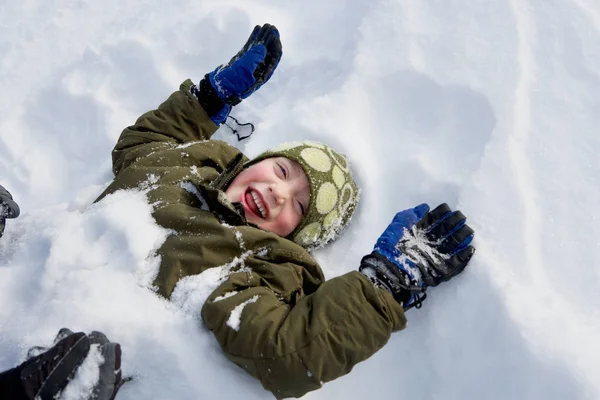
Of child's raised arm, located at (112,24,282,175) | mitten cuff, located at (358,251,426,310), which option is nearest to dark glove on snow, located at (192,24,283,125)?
child's raised arm, located at (112,24,282,175)

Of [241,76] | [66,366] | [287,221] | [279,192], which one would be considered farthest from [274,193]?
[66,366]

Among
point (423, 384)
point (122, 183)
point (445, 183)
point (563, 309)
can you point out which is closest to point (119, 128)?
point (122, 183)

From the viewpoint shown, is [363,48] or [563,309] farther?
[363,48]

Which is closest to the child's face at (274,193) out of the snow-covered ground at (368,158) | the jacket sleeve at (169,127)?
the snow-covered ground at (368,158)

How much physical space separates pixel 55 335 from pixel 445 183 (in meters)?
1.39

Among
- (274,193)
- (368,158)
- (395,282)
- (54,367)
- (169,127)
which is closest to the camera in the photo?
(54,367)

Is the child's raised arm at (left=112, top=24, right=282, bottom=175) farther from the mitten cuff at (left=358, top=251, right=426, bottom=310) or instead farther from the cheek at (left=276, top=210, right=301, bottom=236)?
the mitten cuff at (left=358, top=251, right=426, bottom=310)

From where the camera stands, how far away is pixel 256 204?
1.85m

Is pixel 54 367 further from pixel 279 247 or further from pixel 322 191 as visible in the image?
pixel 322 191

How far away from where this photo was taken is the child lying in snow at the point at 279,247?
4.86ft

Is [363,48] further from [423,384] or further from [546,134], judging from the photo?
[423,384]

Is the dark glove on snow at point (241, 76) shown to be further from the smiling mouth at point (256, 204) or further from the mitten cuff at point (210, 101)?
the smiling mouth at point (256, 204)

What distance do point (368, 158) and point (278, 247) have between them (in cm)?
62

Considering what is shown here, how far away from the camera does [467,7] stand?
7.48 feet
